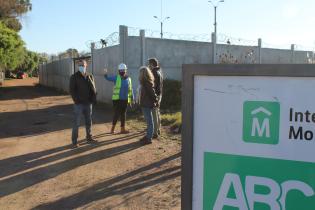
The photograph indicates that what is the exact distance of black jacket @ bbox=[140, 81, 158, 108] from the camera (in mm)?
9727

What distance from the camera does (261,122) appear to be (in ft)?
6.71

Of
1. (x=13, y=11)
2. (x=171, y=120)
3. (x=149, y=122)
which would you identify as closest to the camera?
(x=149, y=122)

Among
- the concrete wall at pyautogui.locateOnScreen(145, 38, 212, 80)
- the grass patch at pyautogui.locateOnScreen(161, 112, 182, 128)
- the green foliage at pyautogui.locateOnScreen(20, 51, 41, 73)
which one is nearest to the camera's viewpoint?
the grass patch at pyautogui.locateOnScreen(161, 112, 182, 128)

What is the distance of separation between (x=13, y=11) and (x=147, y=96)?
42958 millimetres

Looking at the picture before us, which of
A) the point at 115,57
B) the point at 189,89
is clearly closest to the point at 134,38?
the point at 115,57

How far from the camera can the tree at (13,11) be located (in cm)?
4528

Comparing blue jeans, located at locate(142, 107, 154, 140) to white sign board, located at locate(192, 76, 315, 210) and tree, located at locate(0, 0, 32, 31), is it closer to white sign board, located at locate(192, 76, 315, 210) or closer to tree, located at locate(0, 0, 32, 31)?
white sign board, located at locate(192, 76, 315, 210)

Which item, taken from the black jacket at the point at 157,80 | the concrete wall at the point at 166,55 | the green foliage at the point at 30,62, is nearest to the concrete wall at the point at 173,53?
the concrete wall at the point at 166,55

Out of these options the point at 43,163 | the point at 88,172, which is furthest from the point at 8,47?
the point at 88,172

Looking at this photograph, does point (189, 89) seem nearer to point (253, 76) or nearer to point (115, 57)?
point (253, 76)

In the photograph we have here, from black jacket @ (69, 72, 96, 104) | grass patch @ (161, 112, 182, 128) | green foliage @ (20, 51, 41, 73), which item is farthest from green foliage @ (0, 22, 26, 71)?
green foliage @ (20, 51, 41, 73)

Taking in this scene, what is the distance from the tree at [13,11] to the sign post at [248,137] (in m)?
45.1

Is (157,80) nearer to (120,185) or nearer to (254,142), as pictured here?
(120,185)

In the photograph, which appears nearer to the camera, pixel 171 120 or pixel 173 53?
pixel 171 120
